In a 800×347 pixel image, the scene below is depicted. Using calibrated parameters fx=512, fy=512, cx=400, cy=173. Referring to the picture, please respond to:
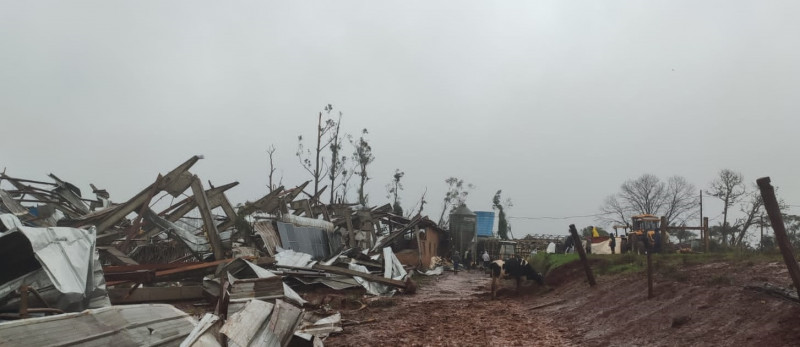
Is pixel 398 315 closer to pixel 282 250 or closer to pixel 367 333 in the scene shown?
pixel 367 333

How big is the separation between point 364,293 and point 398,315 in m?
3.42

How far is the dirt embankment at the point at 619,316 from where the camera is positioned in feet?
20.0

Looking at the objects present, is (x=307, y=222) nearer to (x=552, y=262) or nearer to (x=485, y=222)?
(x=552, y=262)

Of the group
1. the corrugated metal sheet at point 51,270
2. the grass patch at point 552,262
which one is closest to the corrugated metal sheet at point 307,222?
the grass patch at point 552,262

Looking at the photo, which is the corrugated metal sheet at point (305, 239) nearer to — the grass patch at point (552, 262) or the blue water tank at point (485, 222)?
the grass patch at point (552, 262)

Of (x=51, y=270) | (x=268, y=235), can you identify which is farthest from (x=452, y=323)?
(x=268, y=235)

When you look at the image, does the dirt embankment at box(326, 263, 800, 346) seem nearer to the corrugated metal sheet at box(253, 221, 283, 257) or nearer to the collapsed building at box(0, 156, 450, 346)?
the collapsed building at box(0, 156, 450, 346)

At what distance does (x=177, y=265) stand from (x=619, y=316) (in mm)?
8875

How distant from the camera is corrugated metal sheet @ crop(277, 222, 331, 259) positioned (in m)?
16.4

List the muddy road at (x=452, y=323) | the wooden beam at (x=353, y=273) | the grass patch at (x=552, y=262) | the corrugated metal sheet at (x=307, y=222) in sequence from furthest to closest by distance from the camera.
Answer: the corrugated metal sheet at (x=307, y=222)
the grass patch at (x=552, y=262)
the wooden beam at (x=353, y=273)
the muddy road at (x=452, y=323)

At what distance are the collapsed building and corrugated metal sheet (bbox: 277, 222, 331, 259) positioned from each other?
6cm

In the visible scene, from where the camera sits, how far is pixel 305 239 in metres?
18.0

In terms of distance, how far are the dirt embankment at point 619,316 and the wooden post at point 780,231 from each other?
404 millimetres

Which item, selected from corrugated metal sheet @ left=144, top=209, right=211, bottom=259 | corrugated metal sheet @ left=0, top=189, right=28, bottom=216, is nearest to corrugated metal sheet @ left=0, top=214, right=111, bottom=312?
corrugated metal sheet @ left=0, top=189, right=28, bottom=216
